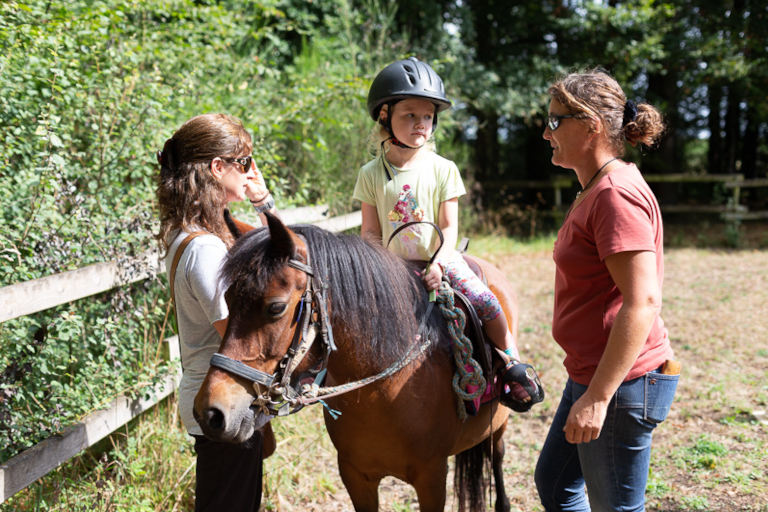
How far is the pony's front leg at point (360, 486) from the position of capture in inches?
93.7

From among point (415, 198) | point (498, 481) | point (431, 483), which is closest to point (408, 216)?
point (415, 198)

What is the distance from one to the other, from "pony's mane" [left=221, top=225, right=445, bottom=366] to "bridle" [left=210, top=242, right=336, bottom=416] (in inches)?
2.7

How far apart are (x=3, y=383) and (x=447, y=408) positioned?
2042 millimetres

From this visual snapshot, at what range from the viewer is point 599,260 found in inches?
69.4

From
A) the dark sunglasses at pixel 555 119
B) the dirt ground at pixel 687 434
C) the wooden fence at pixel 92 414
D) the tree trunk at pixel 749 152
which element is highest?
the tree trunk at pixel 749 152

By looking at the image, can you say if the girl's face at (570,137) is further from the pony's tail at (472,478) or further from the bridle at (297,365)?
the pony's tail at (472,478)

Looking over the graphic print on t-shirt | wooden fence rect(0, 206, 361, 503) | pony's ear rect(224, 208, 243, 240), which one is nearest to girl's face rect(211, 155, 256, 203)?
pony's ear rect(224, 208, 243, 240)

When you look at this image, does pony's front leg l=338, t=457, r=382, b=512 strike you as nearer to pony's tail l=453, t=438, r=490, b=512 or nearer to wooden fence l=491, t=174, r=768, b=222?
pony's tail l=453, t=438, r=490, b=512

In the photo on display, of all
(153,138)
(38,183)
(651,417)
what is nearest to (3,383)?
(38,183)

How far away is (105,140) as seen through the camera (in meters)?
3.43

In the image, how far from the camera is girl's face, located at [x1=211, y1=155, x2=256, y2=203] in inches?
83.1

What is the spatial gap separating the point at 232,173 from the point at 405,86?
100 centimetres

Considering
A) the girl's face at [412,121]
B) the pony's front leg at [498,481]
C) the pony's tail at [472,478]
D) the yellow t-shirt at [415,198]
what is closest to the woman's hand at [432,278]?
the yellow t-shirt at [415,198]

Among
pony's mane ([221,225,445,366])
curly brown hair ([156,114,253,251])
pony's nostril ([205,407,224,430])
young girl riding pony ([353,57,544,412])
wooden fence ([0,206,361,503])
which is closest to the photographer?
pony's nostril ([205,407,224,430])
